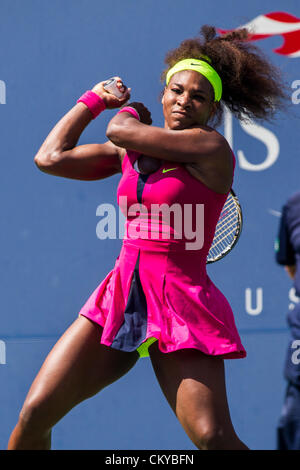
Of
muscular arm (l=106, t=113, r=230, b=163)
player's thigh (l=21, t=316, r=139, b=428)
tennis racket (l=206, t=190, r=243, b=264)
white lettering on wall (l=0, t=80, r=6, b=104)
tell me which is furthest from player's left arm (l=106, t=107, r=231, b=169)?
white lettering on wall (l=0, t=80, r=6, b=104)

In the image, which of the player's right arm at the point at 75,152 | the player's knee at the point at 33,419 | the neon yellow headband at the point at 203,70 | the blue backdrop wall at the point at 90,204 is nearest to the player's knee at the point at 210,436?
the player's knee at the point at 33,419

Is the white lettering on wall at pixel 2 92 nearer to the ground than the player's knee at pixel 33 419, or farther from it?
farther from it

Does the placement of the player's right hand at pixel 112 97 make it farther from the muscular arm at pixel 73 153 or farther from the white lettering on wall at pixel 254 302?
the white lettering on wall at pixel 254 302

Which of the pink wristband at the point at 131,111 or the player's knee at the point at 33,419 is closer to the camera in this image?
the player's knee at the point at 33,419

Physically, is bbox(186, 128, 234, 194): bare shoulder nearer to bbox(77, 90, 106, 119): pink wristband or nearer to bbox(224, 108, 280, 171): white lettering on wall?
bbox(77, 90, 106, 119): pink wristband

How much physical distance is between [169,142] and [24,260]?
1345 mm

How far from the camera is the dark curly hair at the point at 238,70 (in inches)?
104

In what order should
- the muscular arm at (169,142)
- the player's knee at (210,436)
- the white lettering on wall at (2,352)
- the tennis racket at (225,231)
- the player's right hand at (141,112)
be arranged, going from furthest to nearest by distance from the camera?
the white lettering on wall at (2,352) < the tennis racket at (225,231) < the player's right hand at (141,112) < the muscular arm at (169,142) < the player's knee at (210,436)

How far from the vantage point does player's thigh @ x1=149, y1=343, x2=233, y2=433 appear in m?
2.26

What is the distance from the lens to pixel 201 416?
225 cm

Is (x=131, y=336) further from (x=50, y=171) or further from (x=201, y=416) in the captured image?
(x=50, y=171)
